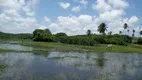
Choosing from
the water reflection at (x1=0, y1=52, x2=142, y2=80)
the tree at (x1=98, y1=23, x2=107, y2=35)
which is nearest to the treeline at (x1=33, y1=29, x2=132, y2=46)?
the tree at (x1=98, y1=23, x2=107, y2=35)

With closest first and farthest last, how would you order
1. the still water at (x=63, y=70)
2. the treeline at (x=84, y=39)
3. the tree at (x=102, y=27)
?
the still water at (x=63, y=70) < the treeline at (x=84, y=39) < the tree at (x=102, y=27)

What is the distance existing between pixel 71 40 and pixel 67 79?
95098 millimetres

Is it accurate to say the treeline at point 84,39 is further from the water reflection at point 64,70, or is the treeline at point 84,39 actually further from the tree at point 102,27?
the water reflection at point 64,70

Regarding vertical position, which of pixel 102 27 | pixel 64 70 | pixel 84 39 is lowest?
pixel 64 70

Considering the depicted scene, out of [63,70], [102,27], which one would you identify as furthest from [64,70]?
[102,27]

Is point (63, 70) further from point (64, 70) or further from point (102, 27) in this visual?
point (102, 27)

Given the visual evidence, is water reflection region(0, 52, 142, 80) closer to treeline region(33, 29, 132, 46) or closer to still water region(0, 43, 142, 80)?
still water region(0, 43, 142, 80)

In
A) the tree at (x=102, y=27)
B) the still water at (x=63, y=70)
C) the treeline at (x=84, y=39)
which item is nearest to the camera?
the still water at (x=63, y=70)

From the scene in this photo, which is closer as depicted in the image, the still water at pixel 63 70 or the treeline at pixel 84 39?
the still water at pixel 63 70

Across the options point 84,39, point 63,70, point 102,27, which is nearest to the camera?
point 63,70

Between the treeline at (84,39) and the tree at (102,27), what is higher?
the tree at (102,27)

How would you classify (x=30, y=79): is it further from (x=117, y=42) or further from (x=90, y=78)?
(x=117, y=42)

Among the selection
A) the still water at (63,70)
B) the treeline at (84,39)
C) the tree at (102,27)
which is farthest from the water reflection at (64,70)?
the tree at (102,27)

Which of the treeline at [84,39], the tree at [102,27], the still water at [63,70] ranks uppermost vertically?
the tree at [102,27]
